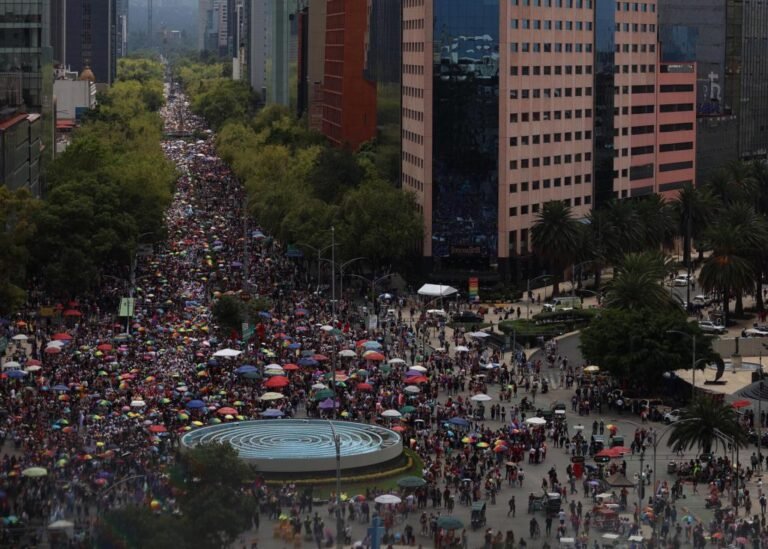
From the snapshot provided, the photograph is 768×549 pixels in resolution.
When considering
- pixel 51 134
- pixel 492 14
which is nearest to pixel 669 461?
pixel 492 14

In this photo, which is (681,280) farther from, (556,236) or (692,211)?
(556,236)

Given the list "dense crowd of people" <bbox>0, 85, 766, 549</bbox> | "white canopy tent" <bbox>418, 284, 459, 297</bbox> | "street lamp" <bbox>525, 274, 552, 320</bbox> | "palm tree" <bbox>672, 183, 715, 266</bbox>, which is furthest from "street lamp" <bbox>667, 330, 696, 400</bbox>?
"palm tree" <bbox>672, 183, 715, 266</bbox>

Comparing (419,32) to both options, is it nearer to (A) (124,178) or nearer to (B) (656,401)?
(A) (124,178)

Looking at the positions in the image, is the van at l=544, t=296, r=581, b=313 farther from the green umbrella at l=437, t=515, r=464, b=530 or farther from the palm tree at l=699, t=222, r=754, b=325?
the green umbrella at l=437, t=515, r=464, b=530

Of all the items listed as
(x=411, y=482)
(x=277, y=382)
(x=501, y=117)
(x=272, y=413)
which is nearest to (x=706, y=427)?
(x=411, y=482)

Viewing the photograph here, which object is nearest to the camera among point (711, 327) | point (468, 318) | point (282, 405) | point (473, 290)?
point (282, 405)
